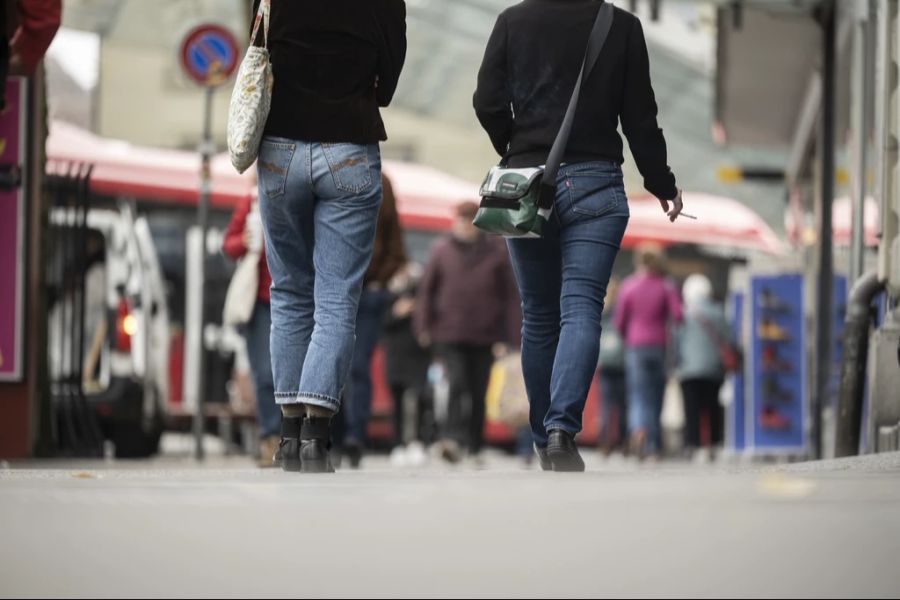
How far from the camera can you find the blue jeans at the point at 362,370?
38.3 ft

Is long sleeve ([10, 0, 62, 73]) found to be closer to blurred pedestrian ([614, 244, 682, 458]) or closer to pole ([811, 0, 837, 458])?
pole ([811, 0, 837, 458])

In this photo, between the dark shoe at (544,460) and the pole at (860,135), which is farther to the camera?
the pole at (860,135)

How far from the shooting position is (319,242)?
22.0 ft

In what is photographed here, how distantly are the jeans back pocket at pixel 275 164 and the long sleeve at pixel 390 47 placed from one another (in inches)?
13.3

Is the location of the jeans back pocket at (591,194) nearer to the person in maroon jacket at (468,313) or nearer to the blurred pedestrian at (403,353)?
the person in maroon jacket at (468,313)

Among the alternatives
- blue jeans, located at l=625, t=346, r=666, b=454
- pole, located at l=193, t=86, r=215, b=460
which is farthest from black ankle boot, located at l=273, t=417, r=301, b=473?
blue jeans, located at l=625, t=346, r=666, b=454

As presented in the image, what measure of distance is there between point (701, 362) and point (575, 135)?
1113cm

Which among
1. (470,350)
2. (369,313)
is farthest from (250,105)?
(470,350)

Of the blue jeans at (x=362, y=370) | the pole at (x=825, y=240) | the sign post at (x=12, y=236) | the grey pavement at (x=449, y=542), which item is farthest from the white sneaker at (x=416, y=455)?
the grey pavement at (x=449, y=542)

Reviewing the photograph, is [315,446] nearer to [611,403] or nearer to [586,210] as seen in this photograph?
[586,210]

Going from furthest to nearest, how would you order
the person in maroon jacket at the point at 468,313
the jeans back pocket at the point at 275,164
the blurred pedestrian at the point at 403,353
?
1. the blurred pedestrian at the point at 403,353
2. the person in maroon jacket at the point at 468,313
3. the jeans back pocket at the point at 275,164

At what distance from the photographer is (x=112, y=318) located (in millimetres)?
14820

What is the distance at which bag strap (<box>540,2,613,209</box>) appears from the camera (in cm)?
660

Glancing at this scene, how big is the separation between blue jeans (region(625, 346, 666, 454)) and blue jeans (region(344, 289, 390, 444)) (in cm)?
435
